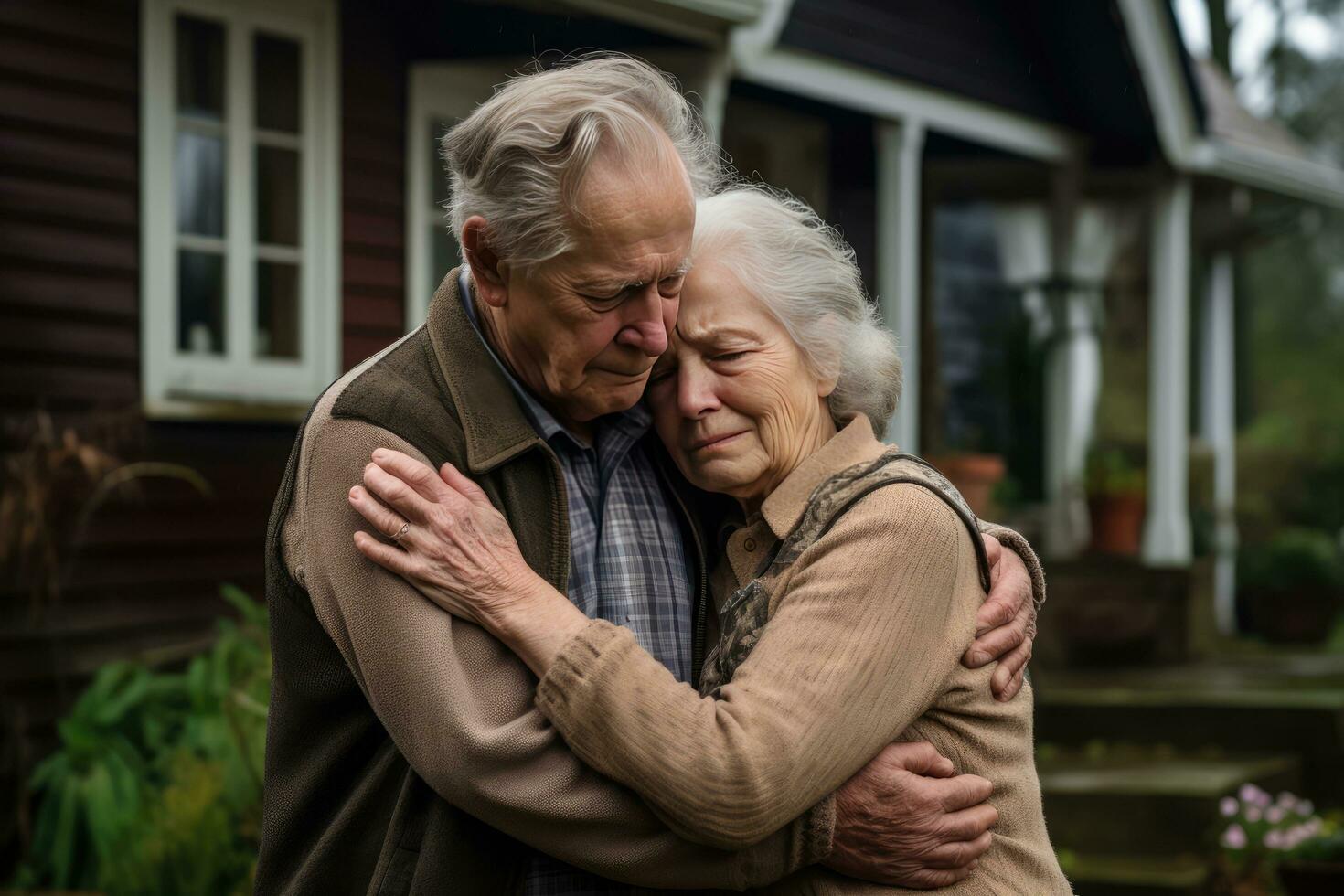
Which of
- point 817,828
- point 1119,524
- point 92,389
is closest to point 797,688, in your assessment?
point 817,828

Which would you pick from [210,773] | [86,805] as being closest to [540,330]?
[210,773]

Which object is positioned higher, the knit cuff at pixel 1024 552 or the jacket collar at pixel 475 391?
the jacket collar at pixel 475 391

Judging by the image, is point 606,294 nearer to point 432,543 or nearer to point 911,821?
point 432,543

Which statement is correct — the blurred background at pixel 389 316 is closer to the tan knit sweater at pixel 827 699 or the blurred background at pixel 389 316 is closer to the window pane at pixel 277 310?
the window pane at pixel 277 310

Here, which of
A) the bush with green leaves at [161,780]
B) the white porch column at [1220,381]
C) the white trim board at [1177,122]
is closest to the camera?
the bush with green leaves at [161,780]

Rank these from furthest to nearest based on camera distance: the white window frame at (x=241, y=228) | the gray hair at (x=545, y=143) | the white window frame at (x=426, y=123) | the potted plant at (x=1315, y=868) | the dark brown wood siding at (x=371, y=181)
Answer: the white window frame at (x=426, y=123)
the dark brown wood siding at (x=371, y=181)
the white window frame at (x=241, y=228)
the potted plant at (x=1315, y=868)
the gray hair at (x=545, y=143)

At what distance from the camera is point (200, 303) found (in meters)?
6.15

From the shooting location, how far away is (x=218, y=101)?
6.18 meters

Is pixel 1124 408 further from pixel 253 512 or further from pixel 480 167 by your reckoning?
pixel 480 167

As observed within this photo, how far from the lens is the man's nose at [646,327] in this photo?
2.08 m

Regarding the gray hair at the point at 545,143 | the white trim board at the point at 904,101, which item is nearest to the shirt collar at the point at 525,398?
the gray hair at the point at 545,143

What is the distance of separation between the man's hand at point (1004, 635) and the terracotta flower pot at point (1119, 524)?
26.8 ft

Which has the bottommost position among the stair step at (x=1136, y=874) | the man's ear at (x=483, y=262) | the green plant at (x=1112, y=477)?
the stair step at (x=1136, y=874)

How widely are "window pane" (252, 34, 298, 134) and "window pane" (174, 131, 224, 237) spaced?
11.0 inches
